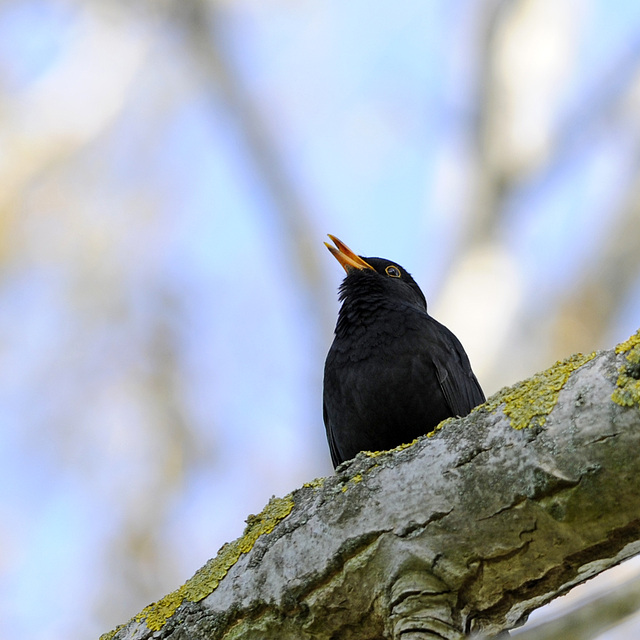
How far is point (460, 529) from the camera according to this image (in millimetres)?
2867

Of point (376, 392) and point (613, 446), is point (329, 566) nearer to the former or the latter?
point (613, 446)

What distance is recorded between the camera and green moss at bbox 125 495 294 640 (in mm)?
3414

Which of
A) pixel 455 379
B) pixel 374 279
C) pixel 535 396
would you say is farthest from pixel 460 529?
pixel 374 279

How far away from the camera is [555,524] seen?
2.71m

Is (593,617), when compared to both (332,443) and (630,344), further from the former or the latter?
(332,443)

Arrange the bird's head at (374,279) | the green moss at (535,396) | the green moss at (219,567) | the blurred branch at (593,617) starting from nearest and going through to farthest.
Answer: the blurred branch at (593,617), the green moss at (535,396), the green moss at (219,567), the bird's head at (374,279)

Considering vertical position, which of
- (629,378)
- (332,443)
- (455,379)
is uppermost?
(332,443)

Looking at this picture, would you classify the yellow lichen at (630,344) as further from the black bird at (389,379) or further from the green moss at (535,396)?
the black bird at (389,379)

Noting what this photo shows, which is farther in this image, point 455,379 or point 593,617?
point 455,379

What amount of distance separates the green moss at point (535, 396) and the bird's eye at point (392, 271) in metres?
3.74

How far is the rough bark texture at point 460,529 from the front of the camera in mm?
2658

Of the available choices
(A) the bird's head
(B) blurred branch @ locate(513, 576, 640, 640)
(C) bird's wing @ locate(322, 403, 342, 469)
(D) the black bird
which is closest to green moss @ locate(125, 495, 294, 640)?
(B) blurred branch @ locate(513, 576, 640, 640)

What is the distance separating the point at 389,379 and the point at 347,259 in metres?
1.71

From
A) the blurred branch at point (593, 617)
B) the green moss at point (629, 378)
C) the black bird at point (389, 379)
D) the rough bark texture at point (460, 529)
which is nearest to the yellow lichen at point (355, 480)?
the rough bark texture at point (460, 529)
